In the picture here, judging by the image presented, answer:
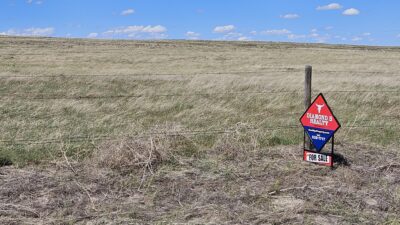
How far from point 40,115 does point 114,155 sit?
6.99 meters

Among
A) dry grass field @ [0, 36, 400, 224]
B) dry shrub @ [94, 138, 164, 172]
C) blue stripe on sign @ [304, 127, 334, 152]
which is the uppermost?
blue stripe on sign @ [304, 127, 334, 152]

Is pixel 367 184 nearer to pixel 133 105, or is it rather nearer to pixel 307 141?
pixel 307 141

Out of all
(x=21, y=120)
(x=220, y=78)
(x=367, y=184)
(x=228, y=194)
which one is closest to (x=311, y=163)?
(x=367, y=184)

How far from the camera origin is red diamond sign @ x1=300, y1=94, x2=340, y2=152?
6.82 m

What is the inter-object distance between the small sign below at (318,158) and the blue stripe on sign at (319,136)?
0.36ft

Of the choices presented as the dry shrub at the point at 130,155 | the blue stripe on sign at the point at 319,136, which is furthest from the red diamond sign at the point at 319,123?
the dry shrub at the point at 130,155

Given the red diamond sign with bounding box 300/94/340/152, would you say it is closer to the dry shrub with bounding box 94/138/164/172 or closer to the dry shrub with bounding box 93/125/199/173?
the dry shrub with bounding box 93/125/199/173

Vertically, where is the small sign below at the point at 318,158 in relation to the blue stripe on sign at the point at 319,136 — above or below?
below

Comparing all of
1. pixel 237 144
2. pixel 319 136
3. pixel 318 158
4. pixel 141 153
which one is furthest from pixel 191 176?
pixel 319 136

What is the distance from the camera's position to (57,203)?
5.27 m

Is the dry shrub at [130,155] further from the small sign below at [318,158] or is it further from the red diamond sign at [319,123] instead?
the red diamond sign at [319,123]

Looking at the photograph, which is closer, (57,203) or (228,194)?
(57,203)

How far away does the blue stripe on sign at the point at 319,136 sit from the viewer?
6.87 m

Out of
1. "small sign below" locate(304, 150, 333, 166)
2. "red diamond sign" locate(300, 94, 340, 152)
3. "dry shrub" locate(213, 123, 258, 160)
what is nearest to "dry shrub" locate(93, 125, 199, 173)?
"dry shrub" locate(213, 123, 258, 160)
